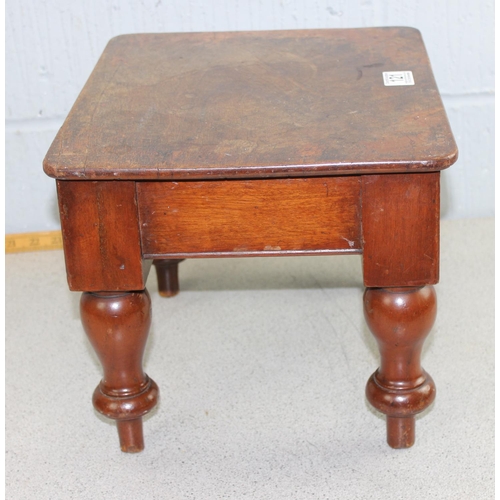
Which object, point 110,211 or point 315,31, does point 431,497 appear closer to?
point 110,211

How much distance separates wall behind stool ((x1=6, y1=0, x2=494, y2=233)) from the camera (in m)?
2.15

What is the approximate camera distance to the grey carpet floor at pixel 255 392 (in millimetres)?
1486

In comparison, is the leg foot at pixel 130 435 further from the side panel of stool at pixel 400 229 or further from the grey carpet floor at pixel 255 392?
the side panel of stool at pixel 400 229

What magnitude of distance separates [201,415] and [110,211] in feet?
1.62

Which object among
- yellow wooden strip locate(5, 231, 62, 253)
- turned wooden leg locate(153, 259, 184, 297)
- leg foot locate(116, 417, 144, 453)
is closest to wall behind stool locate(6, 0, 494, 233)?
yellow wooden strip locate(5, 231, 62, 253)

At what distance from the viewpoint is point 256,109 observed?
146cm

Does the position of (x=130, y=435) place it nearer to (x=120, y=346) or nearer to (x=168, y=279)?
(x=120, y=346)

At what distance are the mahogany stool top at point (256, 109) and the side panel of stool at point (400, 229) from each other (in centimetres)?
3

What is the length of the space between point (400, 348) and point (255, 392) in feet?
1.27

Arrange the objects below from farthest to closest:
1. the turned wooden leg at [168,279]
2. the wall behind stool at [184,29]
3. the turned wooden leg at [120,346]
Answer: the wall behind stool at [184,29] → the turned wooden leg at [168,279] → the turned wooden leg at [120,346]

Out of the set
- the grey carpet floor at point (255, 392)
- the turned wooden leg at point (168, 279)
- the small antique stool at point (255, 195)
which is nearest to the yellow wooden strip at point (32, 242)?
the grey carpet floor at point (255, 392)

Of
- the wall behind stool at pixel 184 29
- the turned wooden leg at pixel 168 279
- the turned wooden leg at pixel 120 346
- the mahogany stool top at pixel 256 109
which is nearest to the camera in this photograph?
the mahogany stool top at pixel 256 109

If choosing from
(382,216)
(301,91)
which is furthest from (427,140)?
(301,91)

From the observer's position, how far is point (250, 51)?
171cm
